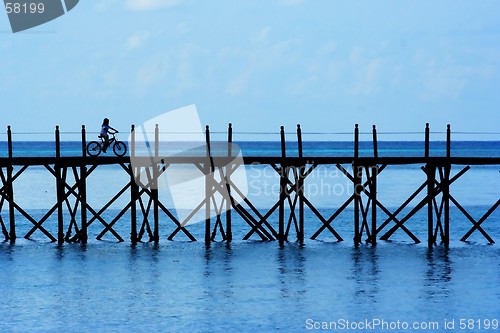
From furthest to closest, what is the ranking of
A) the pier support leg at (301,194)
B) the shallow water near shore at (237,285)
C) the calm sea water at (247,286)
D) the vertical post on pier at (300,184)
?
the pier support leg at (301,194) → the vertical post on pier at (300,184) → the shallow water near shore at (237,285) → the calm sea water at (247,286)

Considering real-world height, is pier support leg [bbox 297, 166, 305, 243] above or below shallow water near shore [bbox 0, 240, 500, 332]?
above

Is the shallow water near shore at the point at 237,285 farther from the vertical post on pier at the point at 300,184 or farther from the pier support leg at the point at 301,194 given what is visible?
the vertical post on pier at the point at 300,184

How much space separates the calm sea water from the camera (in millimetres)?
24781

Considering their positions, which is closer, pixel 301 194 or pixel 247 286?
pixel 247 286

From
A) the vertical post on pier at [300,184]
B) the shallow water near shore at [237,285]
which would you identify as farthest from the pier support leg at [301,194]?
the shallow water near shore at [237,285]

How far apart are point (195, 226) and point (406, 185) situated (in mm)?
38798

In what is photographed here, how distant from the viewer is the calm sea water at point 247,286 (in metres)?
24.8

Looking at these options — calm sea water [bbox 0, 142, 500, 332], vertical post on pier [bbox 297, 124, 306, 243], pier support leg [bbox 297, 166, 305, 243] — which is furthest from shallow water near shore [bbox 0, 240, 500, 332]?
vertical post on pier [bbox 297, 124, 306, 243]

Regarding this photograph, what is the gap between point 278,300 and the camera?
2702 centimetres

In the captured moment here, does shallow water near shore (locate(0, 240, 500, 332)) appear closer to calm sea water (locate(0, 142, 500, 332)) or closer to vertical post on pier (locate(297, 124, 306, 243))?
calm sea water (locate(0, 142, 500, 332))

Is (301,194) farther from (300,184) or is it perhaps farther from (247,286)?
(247,286)

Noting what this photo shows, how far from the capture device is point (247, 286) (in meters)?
29.3

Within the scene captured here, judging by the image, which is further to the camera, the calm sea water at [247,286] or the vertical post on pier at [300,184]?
the vertical post on pier at [300,184]

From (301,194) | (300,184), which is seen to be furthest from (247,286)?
(300,184)
